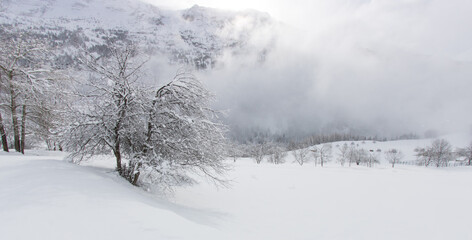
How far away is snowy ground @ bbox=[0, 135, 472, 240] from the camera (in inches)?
164

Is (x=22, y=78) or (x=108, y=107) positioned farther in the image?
(x=22, y=78)

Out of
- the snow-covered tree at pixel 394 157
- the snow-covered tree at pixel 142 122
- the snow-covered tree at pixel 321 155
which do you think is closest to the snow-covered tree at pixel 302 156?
the snow-covered tree at pixel 321 155

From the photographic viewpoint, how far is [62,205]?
4664 millimetres

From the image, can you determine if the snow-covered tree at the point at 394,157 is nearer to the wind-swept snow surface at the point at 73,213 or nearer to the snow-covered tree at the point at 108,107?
the snow-covered tree at the point at 108,107

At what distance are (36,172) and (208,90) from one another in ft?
22.9

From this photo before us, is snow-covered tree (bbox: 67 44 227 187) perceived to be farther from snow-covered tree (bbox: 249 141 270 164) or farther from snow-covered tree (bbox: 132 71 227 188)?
snow-covered tree (bbox: 249 141 270 164)

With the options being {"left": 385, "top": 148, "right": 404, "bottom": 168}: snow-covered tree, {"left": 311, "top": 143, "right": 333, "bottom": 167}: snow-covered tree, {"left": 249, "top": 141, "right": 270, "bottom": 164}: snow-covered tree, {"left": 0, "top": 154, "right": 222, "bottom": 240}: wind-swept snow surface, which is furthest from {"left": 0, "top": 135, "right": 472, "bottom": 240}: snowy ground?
{"left": 385, "top": 148, "right": 404, "bottom": 168}: snow-covered tree

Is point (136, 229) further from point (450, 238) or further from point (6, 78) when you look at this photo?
point (6, 78)

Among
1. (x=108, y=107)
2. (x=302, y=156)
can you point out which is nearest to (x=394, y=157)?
(x=302, y=156)

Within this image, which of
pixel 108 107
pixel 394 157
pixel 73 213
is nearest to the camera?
pixel 73 213

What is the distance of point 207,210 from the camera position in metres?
9.38

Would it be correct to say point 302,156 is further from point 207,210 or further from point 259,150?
point 207,210

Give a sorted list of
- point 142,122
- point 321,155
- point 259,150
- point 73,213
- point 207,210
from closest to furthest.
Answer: point 73,213, point 142,122, point 207,210, point 321,155, point 259,150

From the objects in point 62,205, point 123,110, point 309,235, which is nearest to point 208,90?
point 123,110
